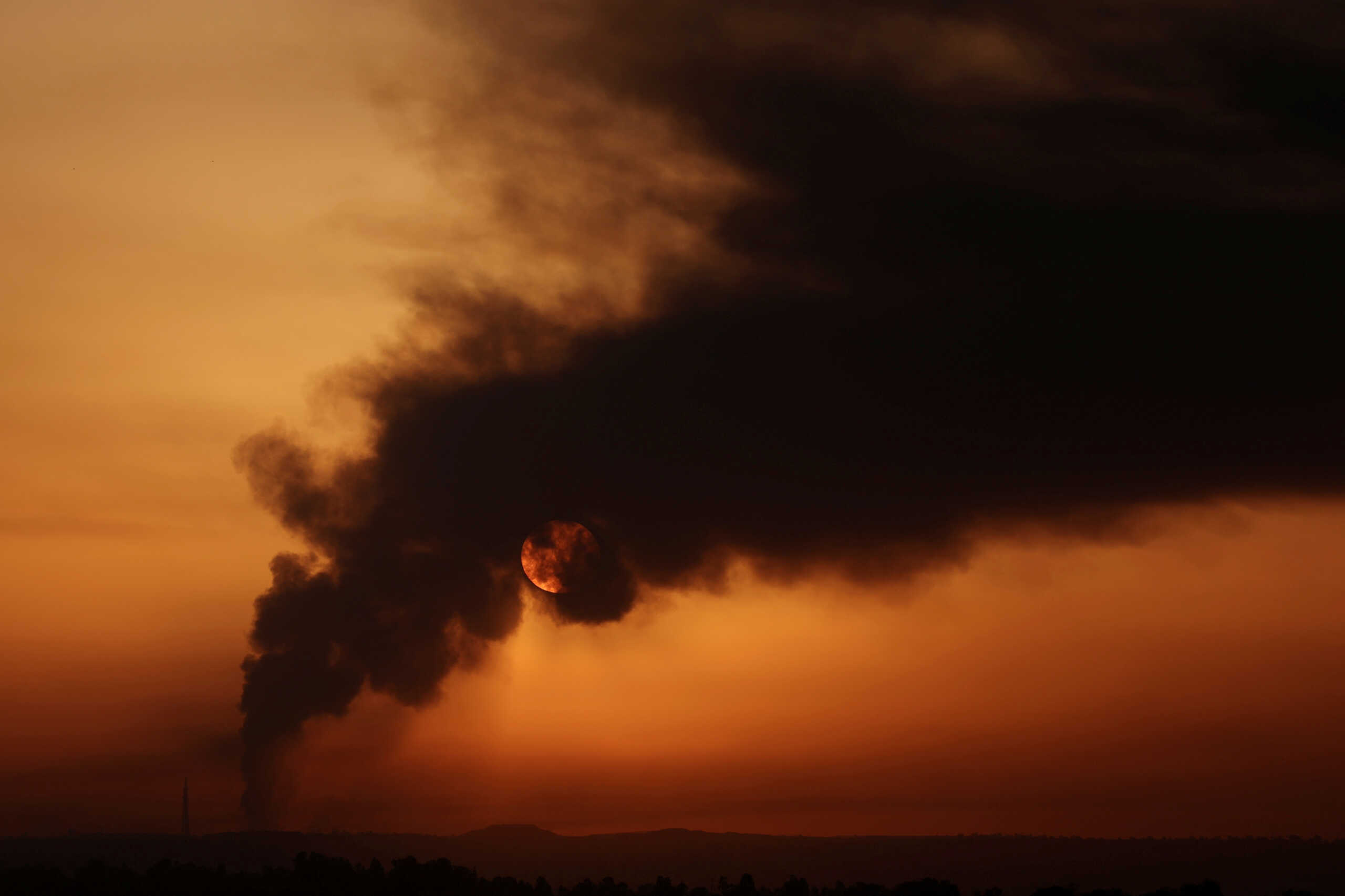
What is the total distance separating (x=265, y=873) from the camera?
185375 millimetres

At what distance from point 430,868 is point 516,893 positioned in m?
11.5

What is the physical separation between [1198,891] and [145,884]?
383 ft

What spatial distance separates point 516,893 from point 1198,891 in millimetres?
85086

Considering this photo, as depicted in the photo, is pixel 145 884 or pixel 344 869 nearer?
pixel 145 884

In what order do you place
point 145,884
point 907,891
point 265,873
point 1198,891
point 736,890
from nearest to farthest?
point 1198,891
point 907,891
point 145,884
point 265,873
point 736,890

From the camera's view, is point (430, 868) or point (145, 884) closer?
point (145, 884)

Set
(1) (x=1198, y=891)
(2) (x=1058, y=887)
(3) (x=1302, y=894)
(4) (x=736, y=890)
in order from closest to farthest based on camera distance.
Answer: (3) (x=1302, y=894)
(2) (x=1058, y=887)
(1) (x=1198, y=891)
(4) (x=736, y=890)

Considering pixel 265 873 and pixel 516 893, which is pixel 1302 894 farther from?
pixel 265 873

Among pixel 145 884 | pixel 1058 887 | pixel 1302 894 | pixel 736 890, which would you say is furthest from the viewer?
pixel 736 890

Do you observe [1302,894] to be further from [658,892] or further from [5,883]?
[5,883]

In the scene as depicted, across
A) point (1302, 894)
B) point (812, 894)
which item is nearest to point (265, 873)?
point (812, 894)

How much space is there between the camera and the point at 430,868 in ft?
625

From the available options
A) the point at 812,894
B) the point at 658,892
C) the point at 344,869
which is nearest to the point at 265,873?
the point at 344,869

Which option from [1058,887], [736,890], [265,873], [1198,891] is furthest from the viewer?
[736,890]
